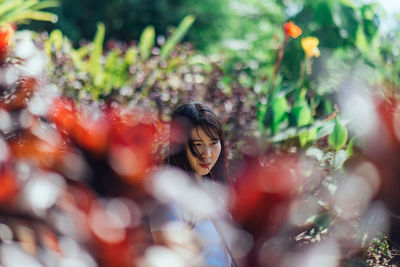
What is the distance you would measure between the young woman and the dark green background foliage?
19.2 feet

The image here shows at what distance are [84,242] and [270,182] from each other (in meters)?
0.53

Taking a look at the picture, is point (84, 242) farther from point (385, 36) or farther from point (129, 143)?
point (385, 36)

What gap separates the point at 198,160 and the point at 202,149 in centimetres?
3

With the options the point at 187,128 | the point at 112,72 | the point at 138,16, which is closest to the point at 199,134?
the point at 187,128

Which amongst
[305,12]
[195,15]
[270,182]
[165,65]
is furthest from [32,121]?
[195,15]

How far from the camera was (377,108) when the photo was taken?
1565 millimetres

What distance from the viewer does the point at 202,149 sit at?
1.31 metres

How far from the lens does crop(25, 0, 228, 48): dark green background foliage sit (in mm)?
6992

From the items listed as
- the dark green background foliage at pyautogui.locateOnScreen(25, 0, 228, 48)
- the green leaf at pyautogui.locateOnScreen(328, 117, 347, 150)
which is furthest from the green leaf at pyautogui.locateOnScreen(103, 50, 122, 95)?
the dark green background foliage at pyautogui.locateOnScreen(25, 0, 228, 48)

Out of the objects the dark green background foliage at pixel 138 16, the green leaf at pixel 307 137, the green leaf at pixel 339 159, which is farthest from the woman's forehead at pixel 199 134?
the dark green background foliage at pixel 138 16

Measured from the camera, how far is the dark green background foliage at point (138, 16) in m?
6.99

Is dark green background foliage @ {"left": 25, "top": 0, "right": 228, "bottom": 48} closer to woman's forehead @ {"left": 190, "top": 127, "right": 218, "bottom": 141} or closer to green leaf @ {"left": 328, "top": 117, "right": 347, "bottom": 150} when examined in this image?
green leaf @ {"left": 328, "top": 117, "right": 347, "bottom": 150}

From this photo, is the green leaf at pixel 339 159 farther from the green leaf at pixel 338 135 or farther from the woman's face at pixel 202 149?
the woman's face at pixel 202 149

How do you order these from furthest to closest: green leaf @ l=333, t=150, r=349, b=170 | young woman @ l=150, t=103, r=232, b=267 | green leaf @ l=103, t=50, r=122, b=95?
green leaf @ l=103, t=50, r=122, b=95 < green leaf @ l=333, t=150, r=349, b=170 < young woman @ l=150, t=103, r=232, b=267
